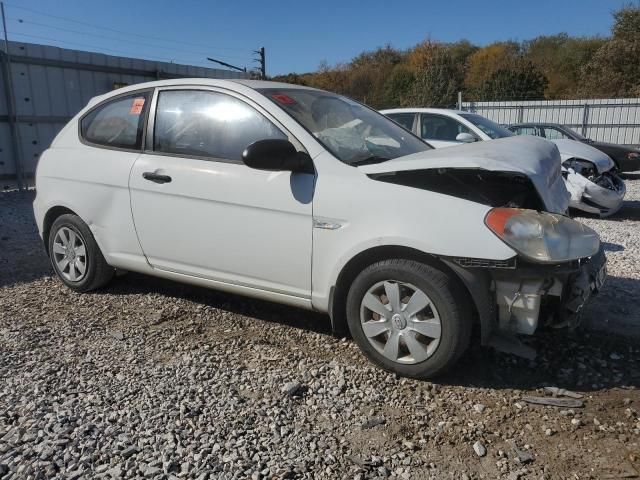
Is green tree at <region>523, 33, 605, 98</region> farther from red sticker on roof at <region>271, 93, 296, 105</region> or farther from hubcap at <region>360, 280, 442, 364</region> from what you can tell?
hubcap at <region>360, 280, 442, 364</region>

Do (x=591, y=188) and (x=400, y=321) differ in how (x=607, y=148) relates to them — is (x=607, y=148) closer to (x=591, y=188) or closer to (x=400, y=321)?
(x=591, y=188)

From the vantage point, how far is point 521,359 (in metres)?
3.19

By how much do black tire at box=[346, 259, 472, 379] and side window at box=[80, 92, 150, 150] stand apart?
2.07 metres

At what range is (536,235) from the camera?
103 inches

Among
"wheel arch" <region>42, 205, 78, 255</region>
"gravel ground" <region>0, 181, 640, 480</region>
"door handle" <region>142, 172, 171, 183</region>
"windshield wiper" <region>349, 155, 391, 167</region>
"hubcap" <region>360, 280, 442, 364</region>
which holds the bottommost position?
"gravel ground" <region>0, 181, 640, 480</region>

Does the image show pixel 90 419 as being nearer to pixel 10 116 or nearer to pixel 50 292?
pixel 50 292

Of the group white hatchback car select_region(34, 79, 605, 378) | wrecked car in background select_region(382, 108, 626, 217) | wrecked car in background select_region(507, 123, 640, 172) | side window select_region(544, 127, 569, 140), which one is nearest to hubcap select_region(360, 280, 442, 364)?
white hatchback car select_region(34, 79, 605, 378)

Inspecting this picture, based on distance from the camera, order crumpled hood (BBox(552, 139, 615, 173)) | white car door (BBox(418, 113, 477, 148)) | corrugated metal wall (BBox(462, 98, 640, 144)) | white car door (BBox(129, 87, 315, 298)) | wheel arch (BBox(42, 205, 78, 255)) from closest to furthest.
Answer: white car door (BBox(129, 87, 315, 298)), wheel arch (BBox(42, 205, 78, 255)), crumpled hood (BBox(552, 139, 615, 173)), white car door (BBox(418, 113, 477, 148)), corrugated metal wall (BBox(462, 98, 640, 144))

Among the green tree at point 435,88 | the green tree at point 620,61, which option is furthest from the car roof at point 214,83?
the green tree at point 620,61

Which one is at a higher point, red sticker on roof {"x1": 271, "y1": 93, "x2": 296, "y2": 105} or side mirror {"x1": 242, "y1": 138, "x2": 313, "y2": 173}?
red sticker on roof {"x1": 271, "y1": 93, "x2": 296, "y2": 105}

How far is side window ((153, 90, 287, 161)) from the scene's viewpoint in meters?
3.39

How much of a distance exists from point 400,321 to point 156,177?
6.46 ft

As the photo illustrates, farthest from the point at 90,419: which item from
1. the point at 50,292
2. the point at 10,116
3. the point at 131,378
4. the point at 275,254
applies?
the point at 10,116

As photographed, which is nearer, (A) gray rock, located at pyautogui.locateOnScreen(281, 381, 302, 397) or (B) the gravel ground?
(B) the gravel ground
